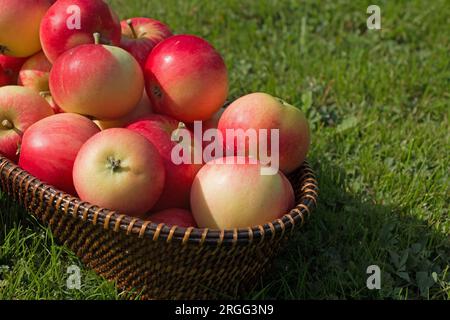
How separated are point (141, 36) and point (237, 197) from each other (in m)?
0.79

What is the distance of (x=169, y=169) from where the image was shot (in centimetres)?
185

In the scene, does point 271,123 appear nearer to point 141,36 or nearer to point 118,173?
point 118,173

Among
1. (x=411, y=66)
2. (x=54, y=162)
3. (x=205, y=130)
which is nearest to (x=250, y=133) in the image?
(x=205, y=130)

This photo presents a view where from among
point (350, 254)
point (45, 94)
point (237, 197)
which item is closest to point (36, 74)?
point (45, 94)

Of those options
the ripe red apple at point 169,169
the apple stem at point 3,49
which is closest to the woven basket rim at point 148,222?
the ripe red apple at point 169,169

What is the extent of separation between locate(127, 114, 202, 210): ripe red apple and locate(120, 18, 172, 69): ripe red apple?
0.30 meters

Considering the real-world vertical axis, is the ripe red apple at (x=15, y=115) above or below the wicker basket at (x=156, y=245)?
above

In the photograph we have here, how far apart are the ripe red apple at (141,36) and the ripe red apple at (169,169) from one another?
0.30m

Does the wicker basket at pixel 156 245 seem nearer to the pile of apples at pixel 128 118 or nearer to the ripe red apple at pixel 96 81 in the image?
the pile of apples at pixel 128 118

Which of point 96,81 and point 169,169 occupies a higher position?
point 96,81

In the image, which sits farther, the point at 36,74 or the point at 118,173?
the point at 36,74

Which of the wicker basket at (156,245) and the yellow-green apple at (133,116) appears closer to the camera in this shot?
the wicker basket at (156,245)

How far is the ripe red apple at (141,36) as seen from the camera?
84.8 inches

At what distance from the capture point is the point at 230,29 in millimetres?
3520
